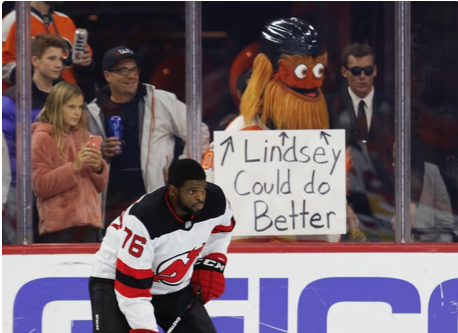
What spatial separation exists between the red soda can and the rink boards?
98 cm

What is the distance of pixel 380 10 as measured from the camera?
548cm

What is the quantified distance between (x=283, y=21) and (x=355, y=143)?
0.73 metres

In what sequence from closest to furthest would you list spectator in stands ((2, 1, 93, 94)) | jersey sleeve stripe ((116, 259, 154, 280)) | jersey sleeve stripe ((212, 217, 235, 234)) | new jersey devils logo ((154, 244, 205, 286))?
jersey sleeve stripe ((116, 259, 154, 280))
new jersey devils logo ((154, 244, 205, 286))
jersey sleeve stripe ((212, 217, 235, 234))
spectator in stands ((2, 1, 93, 94))

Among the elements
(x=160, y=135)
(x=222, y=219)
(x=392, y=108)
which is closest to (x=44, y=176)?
(x=160, y=135)

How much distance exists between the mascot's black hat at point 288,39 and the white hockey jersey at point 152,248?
120 centimetres

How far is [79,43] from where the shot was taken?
5.45m

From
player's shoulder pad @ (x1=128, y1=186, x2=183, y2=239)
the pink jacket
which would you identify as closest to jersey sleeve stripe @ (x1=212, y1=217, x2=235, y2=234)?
player's shoulder pad @ (x1=128, y1=186, x2=183, y2=239)

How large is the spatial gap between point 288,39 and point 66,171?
4.36 feet

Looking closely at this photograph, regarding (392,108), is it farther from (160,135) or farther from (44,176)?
(44,176)

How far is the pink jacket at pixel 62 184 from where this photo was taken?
5492 millimetres

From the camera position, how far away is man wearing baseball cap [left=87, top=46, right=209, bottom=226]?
18.0 ft

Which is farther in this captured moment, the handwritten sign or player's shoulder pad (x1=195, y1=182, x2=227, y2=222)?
the handwritten sign

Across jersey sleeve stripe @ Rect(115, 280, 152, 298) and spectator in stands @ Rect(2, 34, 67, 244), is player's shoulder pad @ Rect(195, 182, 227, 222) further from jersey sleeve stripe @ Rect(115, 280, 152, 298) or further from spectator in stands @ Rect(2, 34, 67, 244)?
spectator in stands @ Rect(2, 34, 67, 244)

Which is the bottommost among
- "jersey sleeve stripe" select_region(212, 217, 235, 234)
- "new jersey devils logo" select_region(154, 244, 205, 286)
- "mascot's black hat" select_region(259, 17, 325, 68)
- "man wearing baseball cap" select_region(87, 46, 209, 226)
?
"new jersey devils logo" select_region(154, 244, 205, 286)
